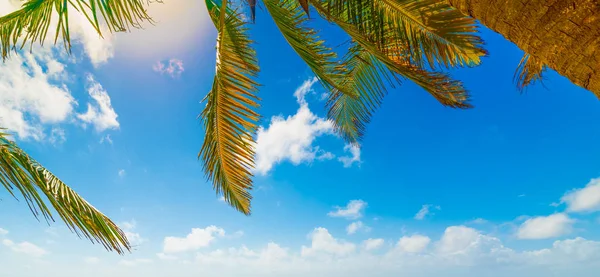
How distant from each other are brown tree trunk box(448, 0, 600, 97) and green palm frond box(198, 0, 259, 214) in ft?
8.87

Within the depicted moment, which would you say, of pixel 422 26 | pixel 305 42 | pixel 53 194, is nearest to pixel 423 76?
pixel 422 26

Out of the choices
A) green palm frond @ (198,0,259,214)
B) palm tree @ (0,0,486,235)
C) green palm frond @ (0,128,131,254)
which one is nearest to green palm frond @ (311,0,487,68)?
palm tree @ (0,0,486,235)

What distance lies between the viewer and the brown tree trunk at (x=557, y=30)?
1146 mm

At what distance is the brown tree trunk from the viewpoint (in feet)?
3.76

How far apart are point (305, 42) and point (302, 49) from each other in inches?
10.7

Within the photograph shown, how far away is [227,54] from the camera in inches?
149

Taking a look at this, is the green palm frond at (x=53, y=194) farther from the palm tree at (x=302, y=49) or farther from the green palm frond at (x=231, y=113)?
the green palm frond at (x=231, y=113)

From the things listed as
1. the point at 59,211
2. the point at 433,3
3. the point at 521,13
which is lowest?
the point at 59,211

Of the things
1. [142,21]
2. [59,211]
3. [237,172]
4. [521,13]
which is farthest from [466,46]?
[59,211]

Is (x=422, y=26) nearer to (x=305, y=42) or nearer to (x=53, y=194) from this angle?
(x=305, y=42)

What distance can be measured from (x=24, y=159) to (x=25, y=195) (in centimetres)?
31

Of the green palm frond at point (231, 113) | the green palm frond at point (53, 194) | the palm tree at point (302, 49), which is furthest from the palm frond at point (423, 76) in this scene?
the green palm frond at point (53, 194)

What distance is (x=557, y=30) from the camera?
1.23m

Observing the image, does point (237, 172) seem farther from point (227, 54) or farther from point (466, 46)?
point (466, 46)
